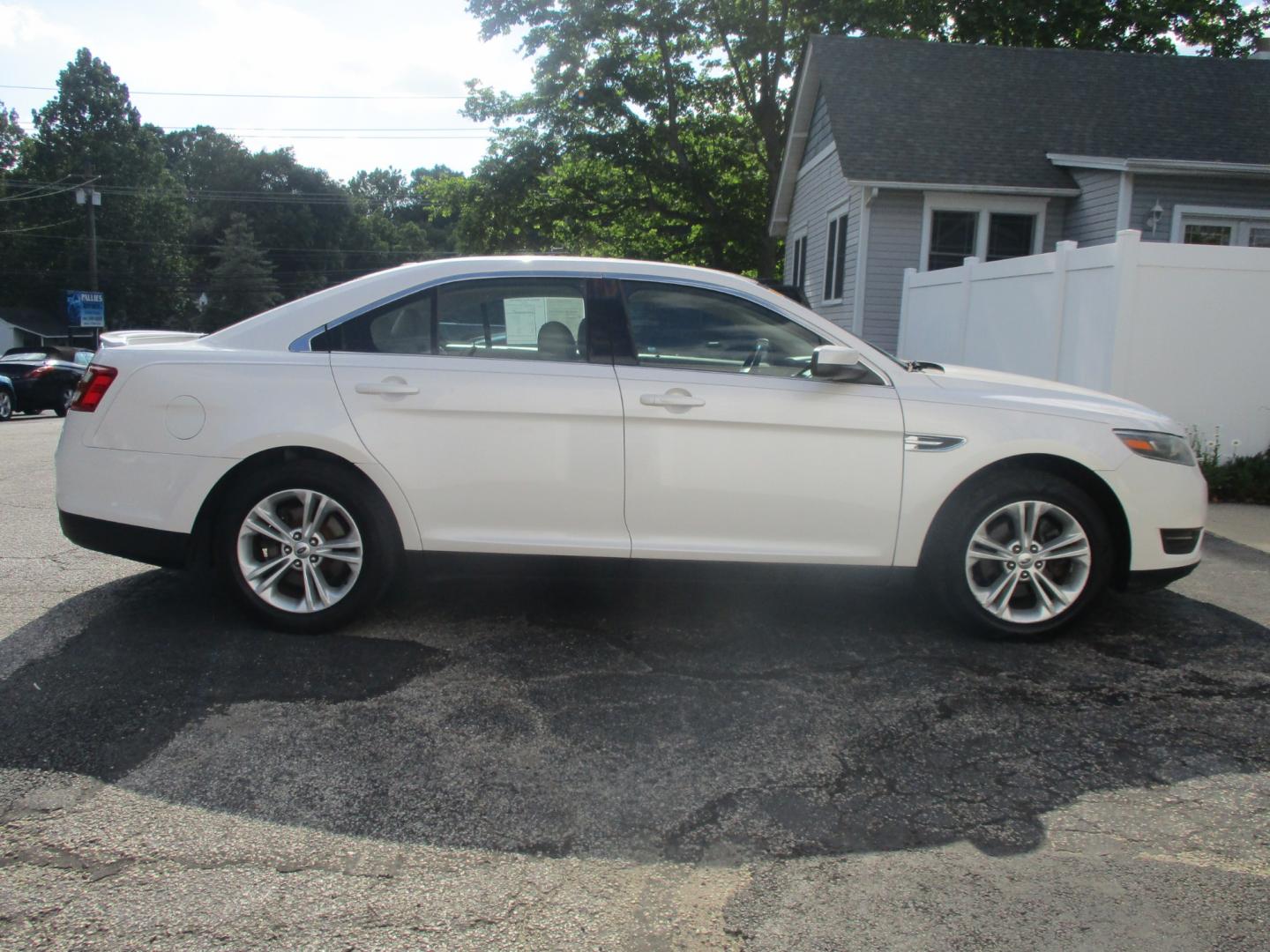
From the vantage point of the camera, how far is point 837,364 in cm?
422

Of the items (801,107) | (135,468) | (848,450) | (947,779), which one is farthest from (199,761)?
(801,107)

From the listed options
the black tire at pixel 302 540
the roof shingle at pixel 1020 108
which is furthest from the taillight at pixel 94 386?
the roof shingle at pixel 1020 108

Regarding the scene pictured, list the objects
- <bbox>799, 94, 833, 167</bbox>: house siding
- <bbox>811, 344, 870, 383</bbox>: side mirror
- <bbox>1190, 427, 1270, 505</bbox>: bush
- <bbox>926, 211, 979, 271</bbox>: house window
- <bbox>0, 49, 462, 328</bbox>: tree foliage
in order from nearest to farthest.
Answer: <bbox>811, 344, 870, 383</bbox>: side mirror < <bbox>1190, 427, 1270, 505</bbox>: bush < <bbox>926, 211, 979, 271</bbox>: house window < <bbox>799, 94, 833, 167</bbox>: house siding < <bbox>0, 49, 462, 328</bbox>: tree foliage

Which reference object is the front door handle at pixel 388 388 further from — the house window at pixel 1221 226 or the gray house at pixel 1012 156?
the house window at pixel 1221 226

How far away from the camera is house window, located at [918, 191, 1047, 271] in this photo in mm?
16094

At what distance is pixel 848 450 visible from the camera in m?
4.36

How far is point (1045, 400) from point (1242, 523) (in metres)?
4.17

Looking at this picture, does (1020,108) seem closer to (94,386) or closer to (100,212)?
(94,386)

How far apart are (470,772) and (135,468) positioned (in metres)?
2.20

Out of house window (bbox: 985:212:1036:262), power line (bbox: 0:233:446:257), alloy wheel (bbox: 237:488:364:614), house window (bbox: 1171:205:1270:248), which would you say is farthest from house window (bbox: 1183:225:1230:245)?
power line (bbox: 0:233:446:257)

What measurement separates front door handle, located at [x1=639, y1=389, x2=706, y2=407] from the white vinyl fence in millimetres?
5748

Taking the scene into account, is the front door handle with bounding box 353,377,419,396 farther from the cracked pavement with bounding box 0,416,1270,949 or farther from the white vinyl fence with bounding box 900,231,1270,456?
the white vinyl fence with bounding box 900,231,1270,456

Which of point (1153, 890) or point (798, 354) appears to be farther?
point (798, 354)

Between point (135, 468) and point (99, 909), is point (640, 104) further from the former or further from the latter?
point (99, 909)
